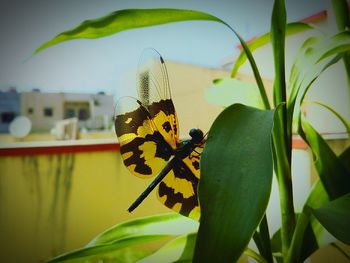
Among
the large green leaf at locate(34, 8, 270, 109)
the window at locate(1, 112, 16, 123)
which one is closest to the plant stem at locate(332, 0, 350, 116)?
the large green leaf at locate(34, 8, 270, 109)

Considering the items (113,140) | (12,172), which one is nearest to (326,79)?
(113,140)

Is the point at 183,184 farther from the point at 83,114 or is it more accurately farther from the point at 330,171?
the point at 83,114

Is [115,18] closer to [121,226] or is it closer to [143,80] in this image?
[143,80]

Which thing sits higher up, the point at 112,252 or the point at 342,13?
the point at 342,13

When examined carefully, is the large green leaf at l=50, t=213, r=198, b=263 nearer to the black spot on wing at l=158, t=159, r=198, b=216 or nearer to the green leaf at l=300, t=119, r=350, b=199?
the black spot on wing at l=158, t=159, r=198, b=216

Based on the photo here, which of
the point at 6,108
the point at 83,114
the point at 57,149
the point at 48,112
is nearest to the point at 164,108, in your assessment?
the point at 57,149
